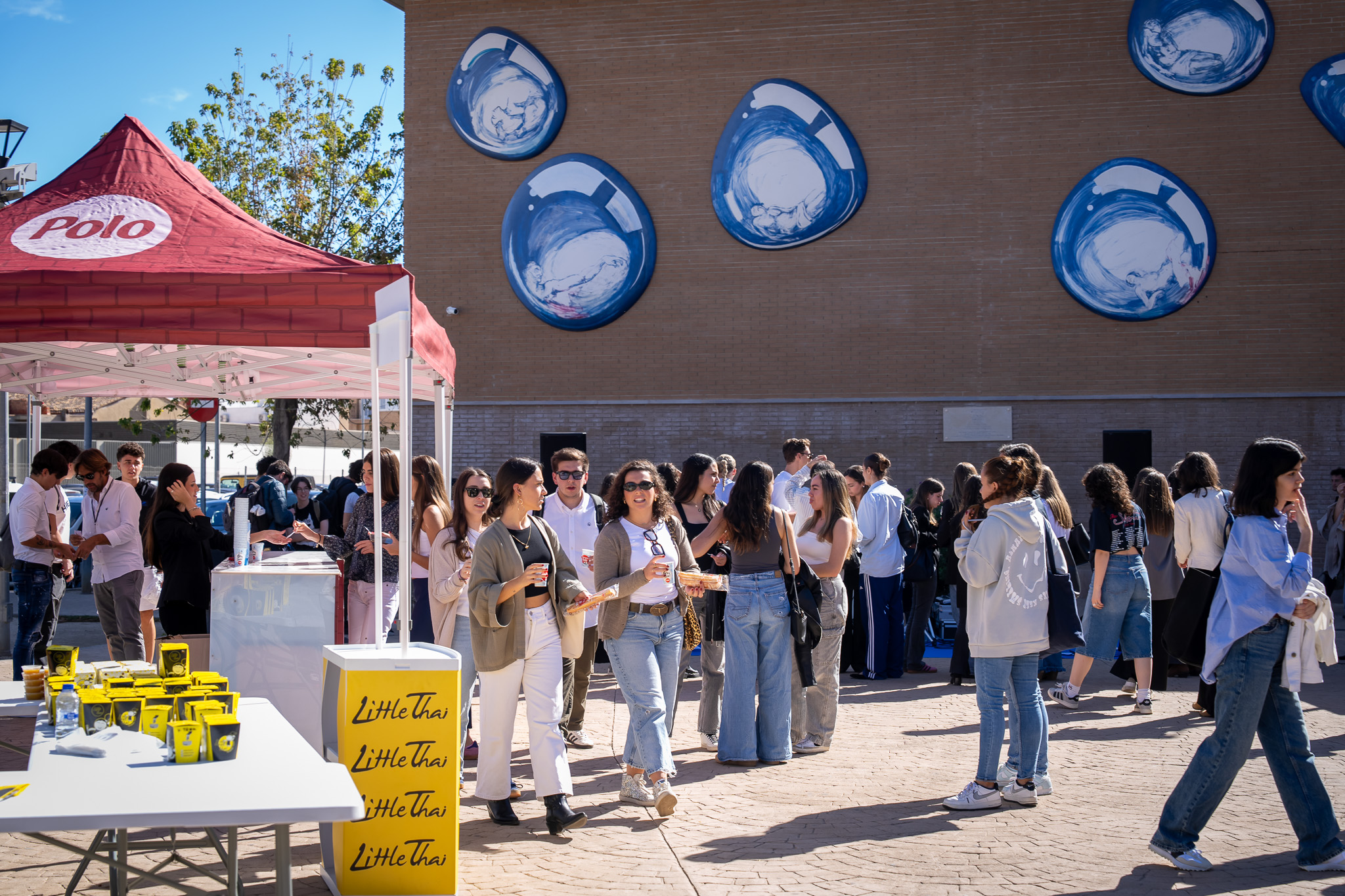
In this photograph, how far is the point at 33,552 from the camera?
820cm

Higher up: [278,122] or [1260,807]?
[278,122]

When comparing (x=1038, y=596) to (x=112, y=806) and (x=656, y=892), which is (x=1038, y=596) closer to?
(x=656, y=892)

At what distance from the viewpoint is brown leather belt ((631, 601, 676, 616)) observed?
5.82 meters

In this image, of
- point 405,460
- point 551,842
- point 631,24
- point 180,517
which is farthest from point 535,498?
point 631,24

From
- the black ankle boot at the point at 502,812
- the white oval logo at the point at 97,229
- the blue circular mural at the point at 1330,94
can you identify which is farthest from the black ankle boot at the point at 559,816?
the blue circular mural at the point at 1330,94

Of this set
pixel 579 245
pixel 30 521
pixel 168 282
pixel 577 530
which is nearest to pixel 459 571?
pixel 577 530

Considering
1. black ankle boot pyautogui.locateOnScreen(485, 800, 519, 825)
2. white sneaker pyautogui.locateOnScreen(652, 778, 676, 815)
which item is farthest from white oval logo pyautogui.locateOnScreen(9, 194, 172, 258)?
white sneaker pyautogui.locateOnScreen(652, 778, 676, 815)

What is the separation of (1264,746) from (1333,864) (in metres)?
0.61

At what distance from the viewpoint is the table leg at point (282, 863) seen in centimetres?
342

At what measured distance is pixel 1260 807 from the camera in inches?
225

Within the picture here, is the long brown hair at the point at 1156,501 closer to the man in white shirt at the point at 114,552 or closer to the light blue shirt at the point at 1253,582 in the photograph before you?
the light blue shirt at the point at 1253,582

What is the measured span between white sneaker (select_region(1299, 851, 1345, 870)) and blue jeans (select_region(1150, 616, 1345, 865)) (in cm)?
1

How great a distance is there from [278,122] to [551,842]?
21124mm

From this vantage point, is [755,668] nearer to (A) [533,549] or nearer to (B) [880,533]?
(A) [533,549]
